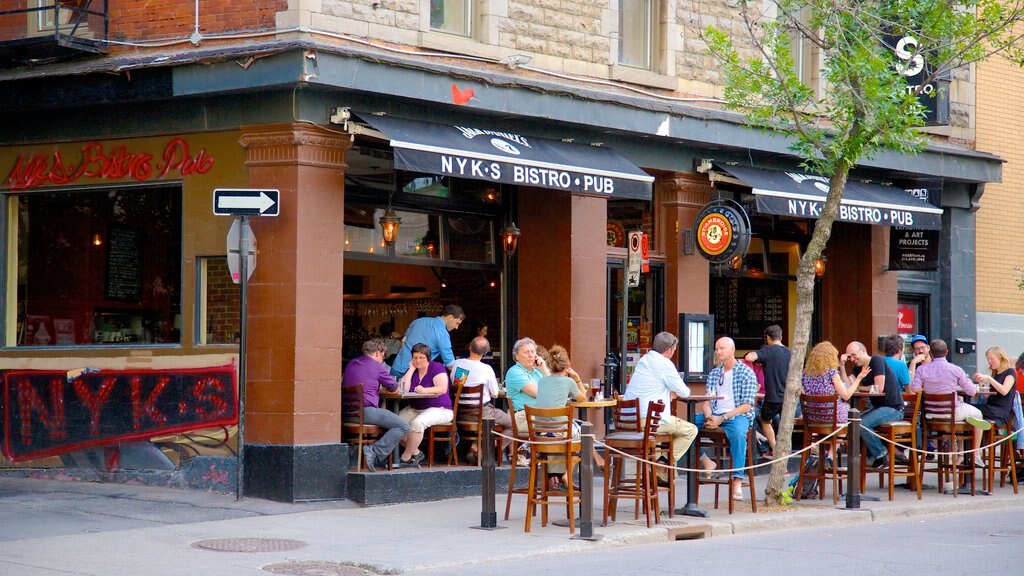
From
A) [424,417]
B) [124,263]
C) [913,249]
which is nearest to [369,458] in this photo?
[424,417]

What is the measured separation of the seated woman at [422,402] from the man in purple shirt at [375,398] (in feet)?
0.61

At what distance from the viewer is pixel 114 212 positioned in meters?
14.5

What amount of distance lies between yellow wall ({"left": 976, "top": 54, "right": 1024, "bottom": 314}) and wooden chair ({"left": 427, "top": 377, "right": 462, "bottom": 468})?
11.0 metres

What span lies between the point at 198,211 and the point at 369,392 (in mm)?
2578

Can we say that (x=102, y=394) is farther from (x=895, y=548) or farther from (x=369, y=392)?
(x=895, y=548)

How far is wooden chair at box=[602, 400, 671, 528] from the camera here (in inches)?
447

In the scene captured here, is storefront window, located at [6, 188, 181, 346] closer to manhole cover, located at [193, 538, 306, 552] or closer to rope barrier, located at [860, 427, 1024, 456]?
manhole cover, located at [193, 538, 306, 552]

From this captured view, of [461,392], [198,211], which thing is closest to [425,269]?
[461,392]

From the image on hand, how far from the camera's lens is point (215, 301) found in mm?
13547

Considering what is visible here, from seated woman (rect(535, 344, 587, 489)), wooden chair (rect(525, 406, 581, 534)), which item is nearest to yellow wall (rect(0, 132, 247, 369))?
seated woman (rect(535, 344, 587, 489))

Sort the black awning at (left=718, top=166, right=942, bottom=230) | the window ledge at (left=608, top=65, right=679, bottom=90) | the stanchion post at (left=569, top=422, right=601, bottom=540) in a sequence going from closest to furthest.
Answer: the stanchion post at (left=569, top=422, right=601, bottom=540) → the window ledge at (left=608, top=65, right=679, bottom=90) → the black awning at (left=718, top=166, right=942, bottom=230)

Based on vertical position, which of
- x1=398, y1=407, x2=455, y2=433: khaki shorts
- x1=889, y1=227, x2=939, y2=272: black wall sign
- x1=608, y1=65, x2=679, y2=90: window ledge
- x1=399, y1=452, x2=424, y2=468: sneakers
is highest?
x1=608, y1=65, x2=679, y2=90: window ledge

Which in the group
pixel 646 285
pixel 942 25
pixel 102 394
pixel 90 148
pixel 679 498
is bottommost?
pixel 679 498

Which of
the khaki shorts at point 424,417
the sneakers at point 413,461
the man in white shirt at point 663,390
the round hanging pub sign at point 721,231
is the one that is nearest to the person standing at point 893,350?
A: the round hanging pub sign at point 721,231
